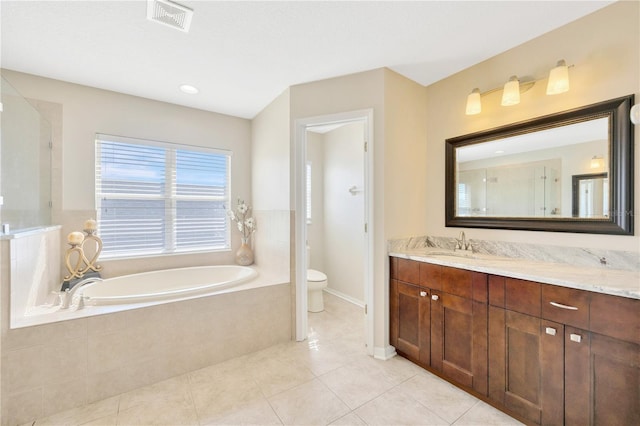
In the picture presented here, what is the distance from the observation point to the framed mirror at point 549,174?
1.53 metres

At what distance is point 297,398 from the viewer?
5.76ft

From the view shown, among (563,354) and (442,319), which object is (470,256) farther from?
(563,354)

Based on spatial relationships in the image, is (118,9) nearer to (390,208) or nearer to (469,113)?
(390,208)

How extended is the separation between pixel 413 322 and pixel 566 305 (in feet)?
3.30

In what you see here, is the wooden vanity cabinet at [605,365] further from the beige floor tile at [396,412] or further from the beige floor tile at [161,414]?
the beige floor tile at [161,414]

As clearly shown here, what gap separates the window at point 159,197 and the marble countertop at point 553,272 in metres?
2.38

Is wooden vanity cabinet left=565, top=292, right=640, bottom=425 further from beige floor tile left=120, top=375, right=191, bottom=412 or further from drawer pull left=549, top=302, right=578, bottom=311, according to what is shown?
beige floor tile left=120, top=375, right=191, bottom=412

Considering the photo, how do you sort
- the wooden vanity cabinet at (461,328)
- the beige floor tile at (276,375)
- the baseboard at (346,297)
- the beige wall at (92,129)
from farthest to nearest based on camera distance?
the baseboard at (346,297), the beige wall at (92,129), the beige floor tile at (276,375), the wooden vanity cabinet at (461,328)

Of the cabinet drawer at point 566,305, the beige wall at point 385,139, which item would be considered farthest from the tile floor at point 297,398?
the cabinet drawer at point 566,305

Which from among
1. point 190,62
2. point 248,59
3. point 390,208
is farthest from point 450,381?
point 190,62

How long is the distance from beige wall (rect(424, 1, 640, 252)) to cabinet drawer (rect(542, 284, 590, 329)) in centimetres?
56

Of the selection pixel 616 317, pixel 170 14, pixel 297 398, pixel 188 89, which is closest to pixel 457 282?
pixel 616 317

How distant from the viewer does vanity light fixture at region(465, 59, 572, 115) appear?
64.2 inches

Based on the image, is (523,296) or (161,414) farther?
(161,414)
